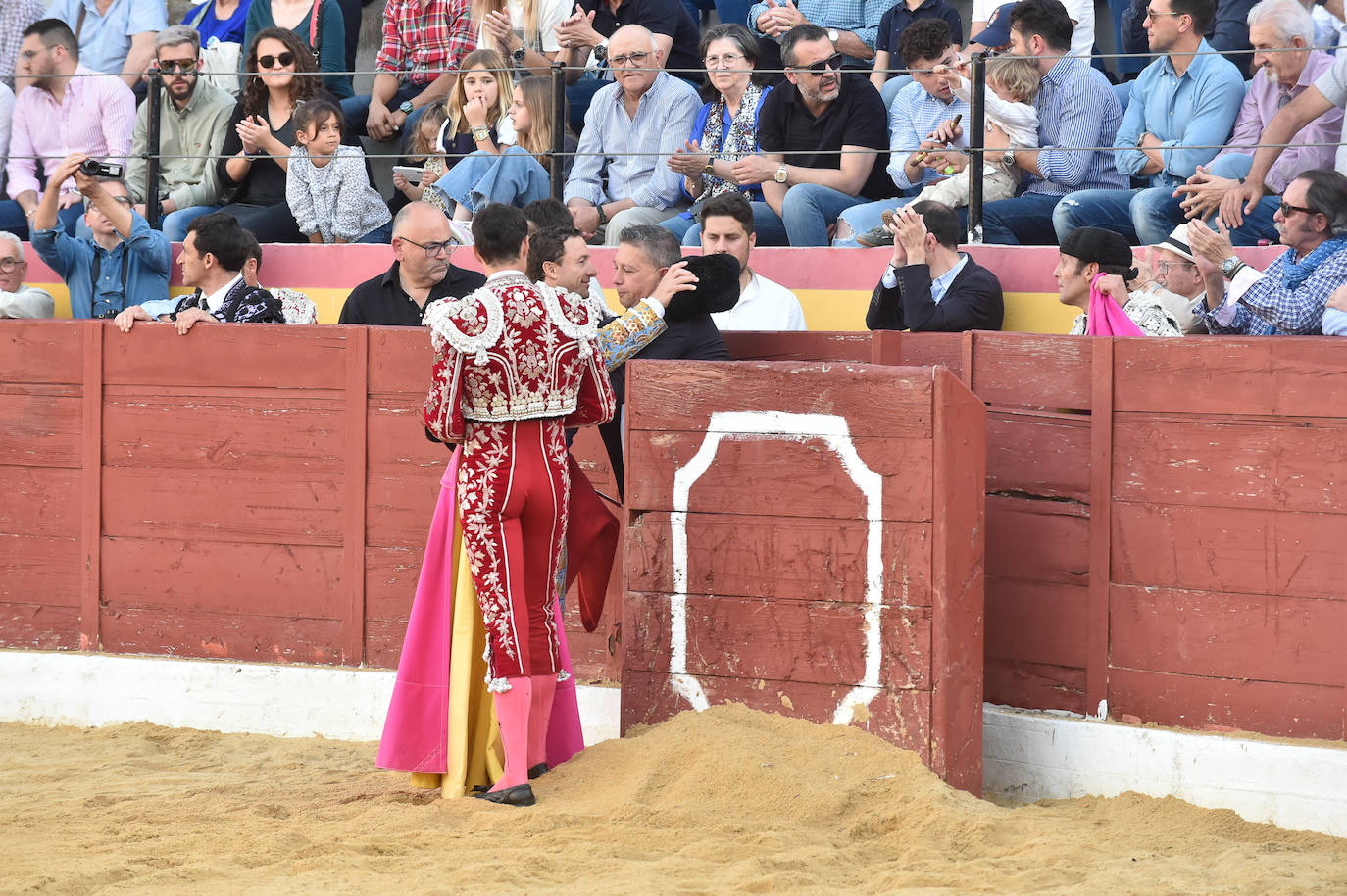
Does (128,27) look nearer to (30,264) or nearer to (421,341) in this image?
(30,264)

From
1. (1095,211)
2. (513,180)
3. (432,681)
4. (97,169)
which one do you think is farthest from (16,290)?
(1095,211)

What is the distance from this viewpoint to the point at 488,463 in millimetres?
4273

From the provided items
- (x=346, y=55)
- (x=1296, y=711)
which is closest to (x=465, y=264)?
(x=346, y=55)

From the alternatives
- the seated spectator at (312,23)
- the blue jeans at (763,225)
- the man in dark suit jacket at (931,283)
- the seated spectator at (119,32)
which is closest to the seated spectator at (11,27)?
the seated spectator at (119,32)

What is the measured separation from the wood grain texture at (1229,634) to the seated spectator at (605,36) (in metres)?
4.28

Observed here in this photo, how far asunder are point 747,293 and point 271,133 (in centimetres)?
305

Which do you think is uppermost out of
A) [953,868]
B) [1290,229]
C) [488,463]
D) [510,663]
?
[1290,229]

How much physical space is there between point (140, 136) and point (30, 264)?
2.84ft

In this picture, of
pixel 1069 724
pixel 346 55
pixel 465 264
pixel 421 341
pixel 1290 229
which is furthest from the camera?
pixel 346 55

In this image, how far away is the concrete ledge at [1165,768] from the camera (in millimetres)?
4137

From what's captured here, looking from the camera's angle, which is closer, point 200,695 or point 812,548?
point 812,548

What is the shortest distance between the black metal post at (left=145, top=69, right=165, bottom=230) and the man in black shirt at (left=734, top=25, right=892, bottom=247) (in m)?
2.88

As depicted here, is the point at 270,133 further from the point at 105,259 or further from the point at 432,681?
the point at 432,681

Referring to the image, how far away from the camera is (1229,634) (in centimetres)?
438
